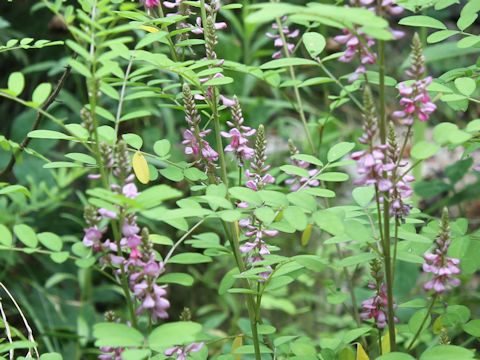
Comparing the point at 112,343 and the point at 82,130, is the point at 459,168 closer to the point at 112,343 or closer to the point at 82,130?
the point at 82,130

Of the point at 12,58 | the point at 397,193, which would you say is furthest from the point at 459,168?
the point at 12,58

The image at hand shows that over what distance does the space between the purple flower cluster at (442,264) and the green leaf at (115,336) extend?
550 millimetres

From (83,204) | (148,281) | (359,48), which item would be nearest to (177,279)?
(148,281)

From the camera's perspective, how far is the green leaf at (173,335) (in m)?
0.83

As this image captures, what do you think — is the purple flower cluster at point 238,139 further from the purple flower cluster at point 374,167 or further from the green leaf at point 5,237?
the green leaf at point 5,237

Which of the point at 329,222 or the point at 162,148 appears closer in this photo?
the point at 329,222

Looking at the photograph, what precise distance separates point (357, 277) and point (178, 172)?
230 centimetres

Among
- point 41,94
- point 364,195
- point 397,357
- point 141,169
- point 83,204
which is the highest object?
point 41,94

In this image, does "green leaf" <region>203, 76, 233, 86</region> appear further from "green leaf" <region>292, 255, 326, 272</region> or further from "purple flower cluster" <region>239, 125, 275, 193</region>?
"green leaf" <region>292, 255, 326, 272</region>

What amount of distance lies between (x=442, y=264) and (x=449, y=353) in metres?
0.18

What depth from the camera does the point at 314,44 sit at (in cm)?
132

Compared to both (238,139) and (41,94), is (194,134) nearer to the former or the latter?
(238,139)

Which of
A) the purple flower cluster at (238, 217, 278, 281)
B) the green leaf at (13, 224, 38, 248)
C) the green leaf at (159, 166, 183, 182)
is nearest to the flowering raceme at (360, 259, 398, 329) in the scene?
the purple flower cluster at (238, 217, 278, 281)

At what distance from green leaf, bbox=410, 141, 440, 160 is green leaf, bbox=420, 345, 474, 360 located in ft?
1.09
